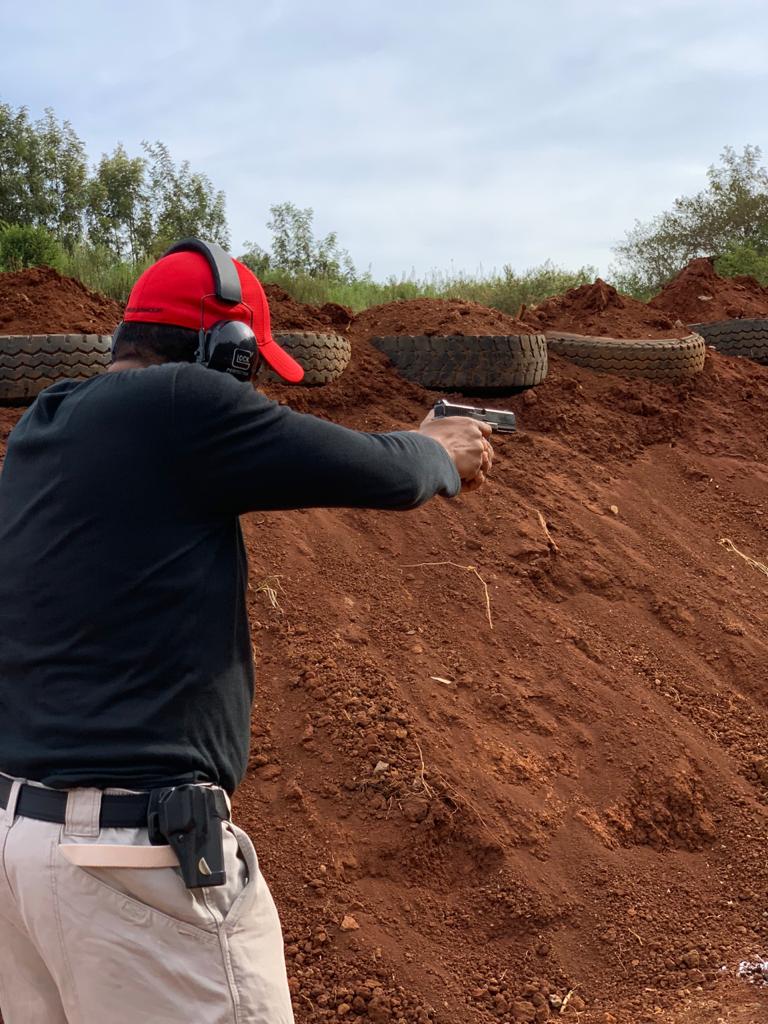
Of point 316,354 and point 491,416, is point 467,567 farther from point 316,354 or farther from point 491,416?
point 491,416

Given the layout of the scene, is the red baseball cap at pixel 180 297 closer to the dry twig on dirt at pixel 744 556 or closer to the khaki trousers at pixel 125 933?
the khaki trousers at pixel 125 933

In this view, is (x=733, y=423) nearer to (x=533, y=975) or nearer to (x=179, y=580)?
(x=533, y=975)

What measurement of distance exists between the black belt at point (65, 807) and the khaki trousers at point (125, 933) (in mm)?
14

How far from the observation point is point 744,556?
6.83 m

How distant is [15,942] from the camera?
7.63ft

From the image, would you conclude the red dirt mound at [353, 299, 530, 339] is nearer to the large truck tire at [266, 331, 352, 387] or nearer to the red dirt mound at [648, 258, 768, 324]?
the large truck tire at [266, 331, 352, 387]

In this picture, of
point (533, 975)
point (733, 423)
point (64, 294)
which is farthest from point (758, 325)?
point (533, 975)

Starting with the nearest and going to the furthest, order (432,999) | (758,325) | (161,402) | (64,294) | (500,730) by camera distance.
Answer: (161,402), (432,999), (500,730), (64,294), (758,325)

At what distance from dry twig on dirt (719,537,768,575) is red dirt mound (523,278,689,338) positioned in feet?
9.02

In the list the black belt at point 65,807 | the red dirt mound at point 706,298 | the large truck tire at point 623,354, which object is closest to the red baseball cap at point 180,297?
the black belt at point 65,807

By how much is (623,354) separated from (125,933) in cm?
708

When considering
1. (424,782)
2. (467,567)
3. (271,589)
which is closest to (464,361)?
(467,567)

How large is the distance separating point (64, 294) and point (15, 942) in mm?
5446

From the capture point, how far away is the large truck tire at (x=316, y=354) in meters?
6.64
